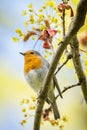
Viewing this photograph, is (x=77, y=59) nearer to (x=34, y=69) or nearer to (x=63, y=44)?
(x=63, y=44)

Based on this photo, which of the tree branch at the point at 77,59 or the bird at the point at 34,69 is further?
the bird at the point at 34,69

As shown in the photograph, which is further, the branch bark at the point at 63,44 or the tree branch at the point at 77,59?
the tree branch at the point at 77,59

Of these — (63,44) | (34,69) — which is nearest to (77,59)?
(63,44)

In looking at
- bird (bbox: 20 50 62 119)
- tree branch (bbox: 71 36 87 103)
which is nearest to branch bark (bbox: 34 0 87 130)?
tree branch (bbox: 71 36 87 103)

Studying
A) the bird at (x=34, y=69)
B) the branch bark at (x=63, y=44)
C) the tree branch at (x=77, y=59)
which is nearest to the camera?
the branch bark at (x=63, y=44)

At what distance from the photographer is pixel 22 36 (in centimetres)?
69

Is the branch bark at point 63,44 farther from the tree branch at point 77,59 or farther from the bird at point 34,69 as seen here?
the bird at point 34,69

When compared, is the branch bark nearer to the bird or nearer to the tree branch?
the tree branch

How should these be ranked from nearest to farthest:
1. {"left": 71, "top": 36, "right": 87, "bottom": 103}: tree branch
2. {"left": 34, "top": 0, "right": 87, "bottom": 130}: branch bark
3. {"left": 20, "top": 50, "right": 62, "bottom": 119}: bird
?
1. {"left": 34, "top": 0, "right": 87, "bottom": 130}: branch bark
2. {"left": 71, "top": 36, "right": 87, "bottom": 103}: tree branch
3. {"left": 20, "top": 50, "right": 62, "bottom": 119}: bird

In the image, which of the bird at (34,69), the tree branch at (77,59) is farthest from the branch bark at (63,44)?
the bird at (34,69)

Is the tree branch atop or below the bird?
atop

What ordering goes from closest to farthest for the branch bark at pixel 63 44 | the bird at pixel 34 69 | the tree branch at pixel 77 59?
1. the branch bark at pixel 63 44
2. the tree branch at pixel 77 59
3. the bird at pixel 34 69

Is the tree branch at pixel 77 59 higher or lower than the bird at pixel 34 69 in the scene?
higher

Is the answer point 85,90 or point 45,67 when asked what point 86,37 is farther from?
point 45,67
